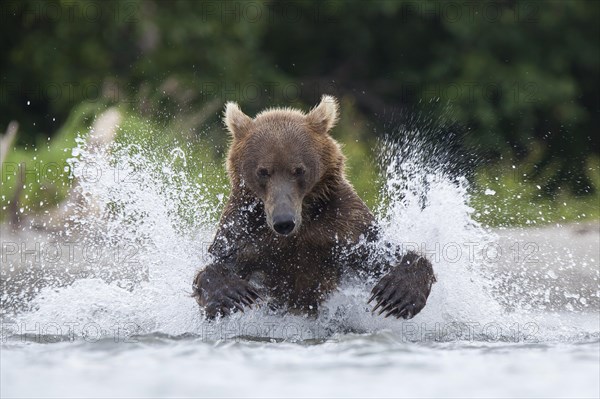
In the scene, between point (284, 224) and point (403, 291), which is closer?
point (284, 224)

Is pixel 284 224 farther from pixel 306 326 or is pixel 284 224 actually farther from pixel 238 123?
pixel 238 123

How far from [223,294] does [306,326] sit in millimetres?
592

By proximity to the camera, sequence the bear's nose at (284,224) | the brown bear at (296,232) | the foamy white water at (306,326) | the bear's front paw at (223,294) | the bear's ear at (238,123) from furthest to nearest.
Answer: the bear's ear at (238,123) < the brown bear at (296,232) < the bear's front paw at (223,294) < the bear's nose at (284,224) < the foamy white water at (306,326)

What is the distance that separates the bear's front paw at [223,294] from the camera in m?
6.34

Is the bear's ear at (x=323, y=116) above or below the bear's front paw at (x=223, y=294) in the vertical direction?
above

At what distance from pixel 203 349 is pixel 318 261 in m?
0.96

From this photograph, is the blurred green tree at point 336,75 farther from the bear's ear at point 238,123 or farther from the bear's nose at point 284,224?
the bear's nose at point 284,224

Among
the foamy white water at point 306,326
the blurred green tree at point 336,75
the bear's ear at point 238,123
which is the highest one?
the blurred green tree at point 336,75

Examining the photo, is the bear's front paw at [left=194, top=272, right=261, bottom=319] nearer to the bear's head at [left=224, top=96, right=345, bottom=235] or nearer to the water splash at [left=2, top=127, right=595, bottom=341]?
the water splash at [left=2, top=127, right=595, bottom=341]

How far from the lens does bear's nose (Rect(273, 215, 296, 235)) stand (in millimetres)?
6191

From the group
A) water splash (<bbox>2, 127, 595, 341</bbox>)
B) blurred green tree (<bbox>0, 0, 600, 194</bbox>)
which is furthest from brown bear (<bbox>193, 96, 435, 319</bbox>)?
blurred green tree (<bbox>0, 0, 600, 194</bbox>)

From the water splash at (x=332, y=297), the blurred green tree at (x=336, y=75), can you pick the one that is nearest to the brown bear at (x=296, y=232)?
the water splash at (x=332, y=297)

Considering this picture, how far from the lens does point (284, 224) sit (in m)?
6.20

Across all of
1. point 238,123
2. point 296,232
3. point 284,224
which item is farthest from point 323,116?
point 284,224
